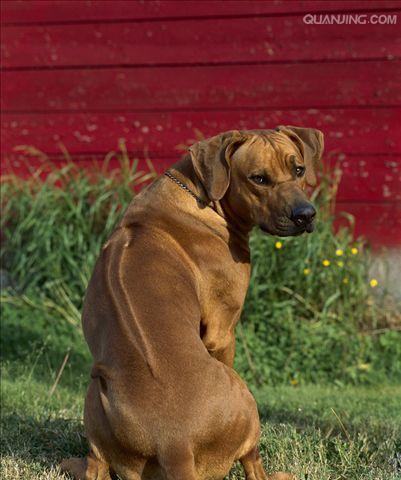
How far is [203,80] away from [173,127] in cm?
43

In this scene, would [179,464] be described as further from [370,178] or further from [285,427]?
[370,178]

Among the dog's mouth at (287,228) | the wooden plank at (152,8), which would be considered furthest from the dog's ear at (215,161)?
the wooden plank at (152,8)

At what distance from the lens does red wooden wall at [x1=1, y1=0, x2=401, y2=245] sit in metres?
7.07

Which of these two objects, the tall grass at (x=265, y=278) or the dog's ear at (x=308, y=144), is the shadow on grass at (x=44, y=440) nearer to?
the dog's ear at (x=308, y=144)

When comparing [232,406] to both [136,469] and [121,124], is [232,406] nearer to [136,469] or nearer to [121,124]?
[136,469]

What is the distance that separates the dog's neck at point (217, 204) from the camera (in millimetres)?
4188

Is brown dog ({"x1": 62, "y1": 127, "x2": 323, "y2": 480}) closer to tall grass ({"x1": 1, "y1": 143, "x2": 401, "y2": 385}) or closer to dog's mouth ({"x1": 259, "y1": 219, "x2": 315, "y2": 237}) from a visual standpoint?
dog's mouth ({"x1": 259, "y1": 219, "x2": 315, "y2": 237})

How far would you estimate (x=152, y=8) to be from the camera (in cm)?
731

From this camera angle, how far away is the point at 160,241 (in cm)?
392

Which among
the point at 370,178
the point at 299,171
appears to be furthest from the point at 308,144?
the point at 370,178

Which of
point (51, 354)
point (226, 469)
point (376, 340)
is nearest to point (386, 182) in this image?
point (376, 340)

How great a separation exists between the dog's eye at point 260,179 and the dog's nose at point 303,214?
0.21 meters

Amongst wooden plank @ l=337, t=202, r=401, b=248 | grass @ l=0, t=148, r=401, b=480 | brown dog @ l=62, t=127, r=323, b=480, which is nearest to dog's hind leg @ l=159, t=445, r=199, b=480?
brown dog @ l=62, t=127, r=323, b=480

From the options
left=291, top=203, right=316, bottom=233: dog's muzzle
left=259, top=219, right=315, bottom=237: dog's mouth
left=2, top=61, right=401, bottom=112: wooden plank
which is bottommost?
left=2, top=61, right=401, bottom=112: wooden plank
